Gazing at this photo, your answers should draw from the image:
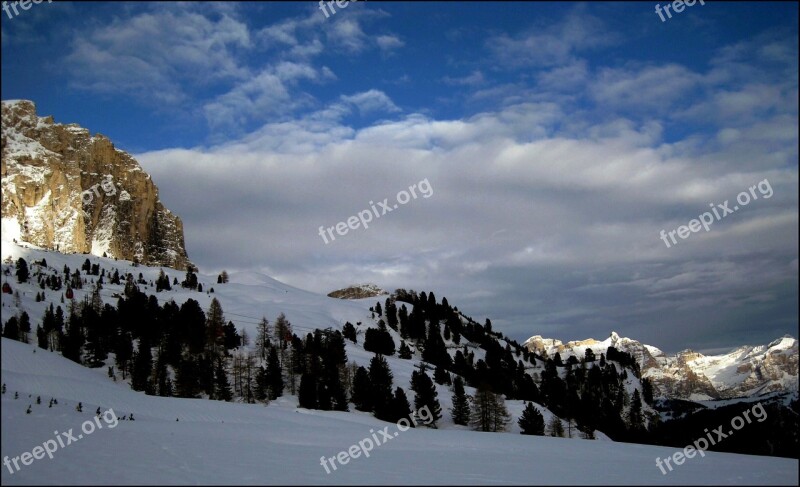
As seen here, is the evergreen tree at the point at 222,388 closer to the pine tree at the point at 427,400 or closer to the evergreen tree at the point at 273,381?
the evergreen tree at the point at 273,381

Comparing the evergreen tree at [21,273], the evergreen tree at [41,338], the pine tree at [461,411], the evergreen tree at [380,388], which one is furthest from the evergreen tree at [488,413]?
the evergreen tree at [21,273]

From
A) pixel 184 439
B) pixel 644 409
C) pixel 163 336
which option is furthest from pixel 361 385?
pixel 644 409

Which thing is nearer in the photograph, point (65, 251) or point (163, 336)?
point (163, 336)

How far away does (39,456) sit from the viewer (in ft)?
58.5

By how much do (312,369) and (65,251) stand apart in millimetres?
150826

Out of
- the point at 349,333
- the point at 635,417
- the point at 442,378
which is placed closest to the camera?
the point at 442,378

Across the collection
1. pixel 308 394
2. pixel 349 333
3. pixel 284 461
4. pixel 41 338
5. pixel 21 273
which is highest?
pixel 21 273

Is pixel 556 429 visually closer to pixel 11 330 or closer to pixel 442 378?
pixel 442 378

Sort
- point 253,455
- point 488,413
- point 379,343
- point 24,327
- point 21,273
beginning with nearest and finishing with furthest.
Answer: point 253,455 < point 488,413 < point 24,327 < point 21,273 < point 379,343

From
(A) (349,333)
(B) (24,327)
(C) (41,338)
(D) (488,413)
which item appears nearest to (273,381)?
(D) (488,413)

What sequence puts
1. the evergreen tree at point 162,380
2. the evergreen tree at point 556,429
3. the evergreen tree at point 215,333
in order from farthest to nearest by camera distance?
the evergreen tree at point 215,333, the evergreen tree at point 556,429, the evergreen tree at point 162,380

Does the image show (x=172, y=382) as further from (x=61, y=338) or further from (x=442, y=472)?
(x=442, y=472)

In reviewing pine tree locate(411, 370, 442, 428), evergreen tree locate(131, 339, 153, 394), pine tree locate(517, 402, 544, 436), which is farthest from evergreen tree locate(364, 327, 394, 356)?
evergreen tree locate(131, 339, 153, 394)

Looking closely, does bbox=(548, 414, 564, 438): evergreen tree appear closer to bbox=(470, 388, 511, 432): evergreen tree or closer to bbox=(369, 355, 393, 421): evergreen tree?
bbox=(470, 388, 511, 432): evergreen tree
